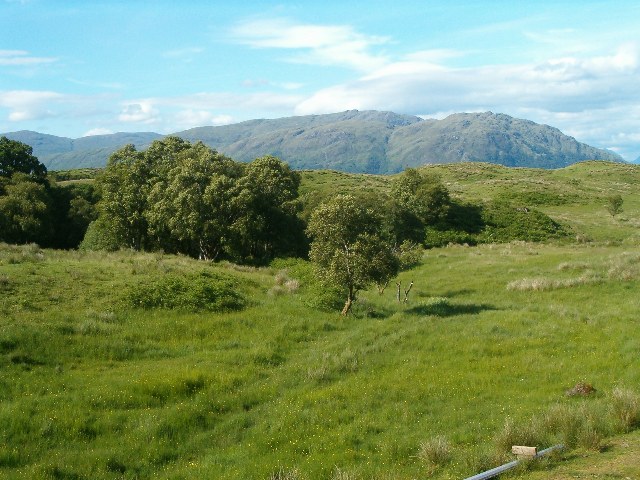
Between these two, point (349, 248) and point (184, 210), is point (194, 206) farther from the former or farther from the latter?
point (349, 248)

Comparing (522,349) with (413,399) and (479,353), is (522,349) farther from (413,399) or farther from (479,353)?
(413,399)

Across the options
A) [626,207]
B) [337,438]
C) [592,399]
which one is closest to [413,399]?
[337,438]

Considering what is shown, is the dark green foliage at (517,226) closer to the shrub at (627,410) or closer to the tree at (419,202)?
the tree at (419,202)

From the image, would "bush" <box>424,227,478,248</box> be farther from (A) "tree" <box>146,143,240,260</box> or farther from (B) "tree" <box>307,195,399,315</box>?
(B) "tree" <box>307,195,399,315</box>

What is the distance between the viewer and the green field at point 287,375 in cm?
1113

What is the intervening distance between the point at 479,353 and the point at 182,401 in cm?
1055

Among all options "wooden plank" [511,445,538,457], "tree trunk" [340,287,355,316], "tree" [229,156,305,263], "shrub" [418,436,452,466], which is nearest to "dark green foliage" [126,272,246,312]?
"tree trunk" [340,287,355,316]

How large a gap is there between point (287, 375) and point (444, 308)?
13072 mm

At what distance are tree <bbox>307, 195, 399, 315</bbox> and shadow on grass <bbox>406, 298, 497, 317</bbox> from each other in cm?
243

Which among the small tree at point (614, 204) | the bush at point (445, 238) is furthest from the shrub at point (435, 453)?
the small tree at point (614, 204)

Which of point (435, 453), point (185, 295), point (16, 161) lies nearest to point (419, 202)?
point (185, 295)

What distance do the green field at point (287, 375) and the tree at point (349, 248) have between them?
1.96 metres

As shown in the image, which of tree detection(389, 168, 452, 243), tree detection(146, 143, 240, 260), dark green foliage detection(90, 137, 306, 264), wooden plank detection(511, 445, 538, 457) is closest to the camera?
wooden plank detection(511, 445, 538, 457)

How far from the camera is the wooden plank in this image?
31.1 ft
